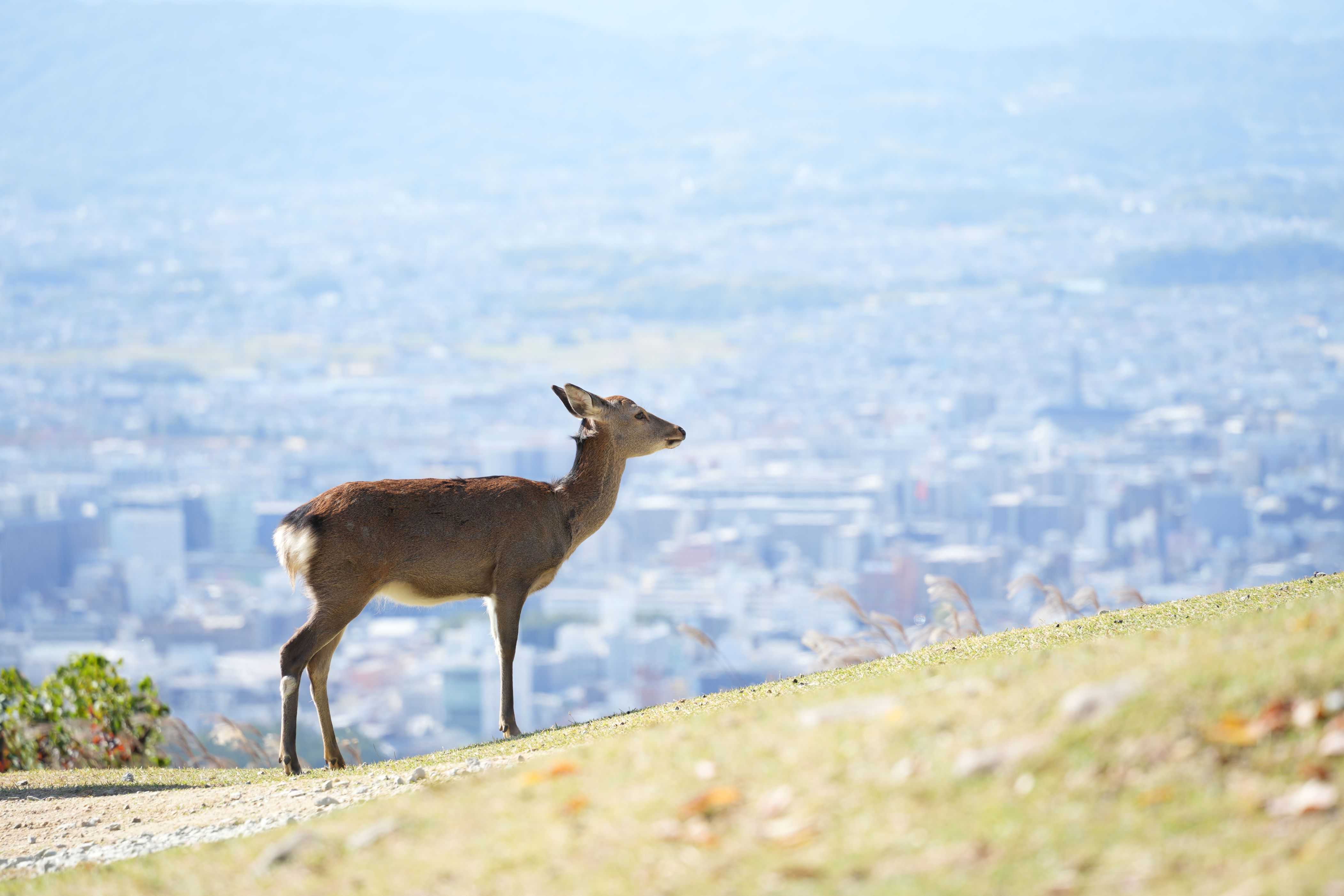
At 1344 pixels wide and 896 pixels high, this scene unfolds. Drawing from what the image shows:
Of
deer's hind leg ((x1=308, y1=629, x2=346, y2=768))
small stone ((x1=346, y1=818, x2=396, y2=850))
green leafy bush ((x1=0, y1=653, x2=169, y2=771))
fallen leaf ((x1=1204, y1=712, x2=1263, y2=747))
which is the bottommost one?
green leafy bush ((x1=0, y1=653, x2=169, y2=771))

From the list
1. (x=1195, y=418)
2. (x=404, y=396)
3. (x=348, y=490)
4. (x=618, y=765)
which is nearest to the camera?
(x=618, y=765)

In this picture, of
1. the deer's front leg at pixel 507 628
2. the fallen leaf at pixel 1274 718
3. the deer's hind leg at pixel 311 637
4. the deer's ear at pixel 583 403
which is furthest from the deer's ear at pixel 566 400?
the fallen leaf at pixel 1274 718

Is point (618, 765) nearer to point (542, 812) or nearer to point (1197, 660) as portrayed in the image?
point (542, 812)

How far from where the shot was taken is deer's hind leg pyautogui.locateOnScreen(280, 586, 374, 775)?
12094 mm

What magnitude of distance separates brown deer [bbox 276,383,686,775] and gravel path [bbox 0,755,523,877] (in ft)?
3.97

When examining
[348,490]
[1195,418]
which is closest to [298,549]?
[348,490]

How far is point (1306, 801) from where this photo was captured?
4.80 metres

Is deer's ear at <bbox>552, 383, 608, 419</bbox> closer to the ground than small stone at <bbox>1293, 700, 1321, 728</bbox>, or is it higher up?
closer to the ground

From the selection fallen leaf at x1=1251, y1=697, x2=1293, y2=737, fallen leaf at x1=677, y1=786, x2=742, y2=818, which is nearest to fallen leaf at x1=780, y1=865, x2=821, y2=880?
fallen leaf at x1=677, y1=786, x2=742, y2=818

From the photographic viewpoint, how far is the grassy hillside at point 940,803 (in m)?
4.74

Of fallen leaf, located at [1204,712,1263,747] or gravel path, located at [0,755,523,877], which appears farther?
gravel path, located at [0,755,523,877]

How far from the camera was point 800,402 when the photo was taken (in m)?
140

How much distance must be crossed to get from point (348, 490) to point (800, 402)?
129 m

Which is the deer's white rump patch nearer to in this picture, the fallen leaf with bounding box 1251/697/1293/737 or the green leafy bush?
the green leafy bush
